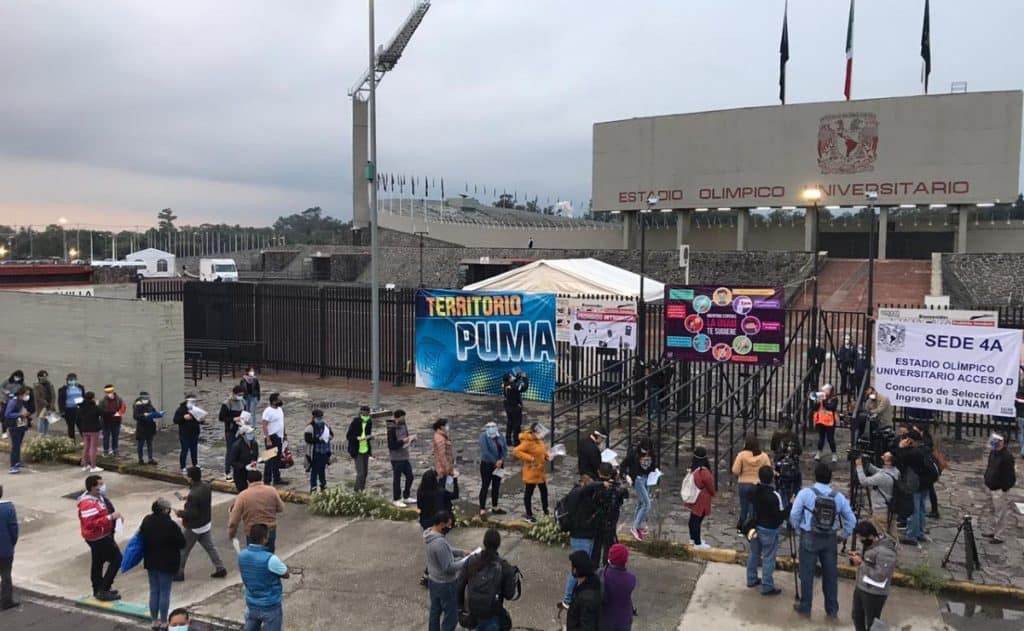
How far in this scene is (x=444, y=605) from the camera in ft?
20.9

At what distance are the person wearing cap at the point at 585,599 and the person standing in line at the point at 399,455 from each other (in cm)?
505

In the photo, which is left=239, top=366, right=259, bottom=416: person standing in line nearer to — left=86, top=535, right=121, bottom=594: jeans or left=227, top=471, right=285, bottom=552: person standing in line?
left=86, top=535, right=121, bottom=594: jeans

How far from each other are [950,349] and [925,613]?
5.93 metres

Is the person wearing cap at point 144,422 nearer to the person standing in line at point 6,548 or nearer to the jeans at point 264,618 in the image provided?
the person standing in line at point 6,548

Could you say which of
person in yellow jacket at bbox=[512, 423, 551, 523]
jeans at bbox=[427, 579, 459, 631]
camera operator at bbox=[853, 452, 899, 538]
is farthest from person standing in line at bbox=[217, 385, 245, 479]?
camera operator at bbox=[853, 452, 899, 538]

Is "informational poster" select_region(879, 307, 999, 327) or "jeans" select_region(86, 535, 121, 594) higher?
"informational poster" select_region(879, 307, 999, 327)

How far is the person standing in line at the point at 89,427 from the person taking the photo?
40.3 feet

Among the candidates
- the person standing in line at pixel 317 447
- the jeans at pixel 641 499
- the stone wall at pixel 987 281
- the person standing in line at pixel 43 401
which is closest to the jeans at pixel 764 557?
the jeans at pixel 641 499

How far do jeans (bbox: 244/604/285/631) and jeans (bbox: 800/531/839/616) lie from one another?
4780 mm

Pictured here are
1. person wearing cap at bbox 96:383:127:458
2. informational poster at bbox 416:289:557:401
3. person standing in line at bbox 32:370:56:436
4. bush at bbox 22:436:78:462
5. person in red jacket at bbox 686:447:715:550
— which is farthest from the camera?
informational poster at bbox 416:289:557:401

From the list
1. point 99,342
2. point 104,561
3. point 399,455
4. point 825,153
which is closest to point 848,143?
point 825,153

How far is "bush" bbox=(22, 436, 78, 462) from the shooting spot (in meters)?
13.5

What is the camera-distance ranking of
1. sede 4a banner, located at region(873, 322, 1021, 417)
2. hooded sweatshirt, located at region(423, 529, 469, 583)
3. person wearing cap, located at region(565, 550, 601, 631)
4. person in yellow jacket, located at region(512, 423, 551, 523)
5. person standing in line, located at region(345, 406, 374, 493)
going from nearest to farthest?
person wearing cap, located at region(565, 550, 601, 631)
hooded sweatshirt, located at region(423, 529, 469, 583)
person in yellow jacket, located at region(512, 423, 551, 523)
person standing in line, located at region(345, 406, 374, 493)
sede 4a banner, located at region(873, 322, 1021, 417)

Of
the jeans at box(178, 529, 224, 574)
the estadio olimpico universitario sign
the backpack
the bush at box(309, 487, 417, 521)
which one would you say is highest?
the estadio olimpico universitario sign
